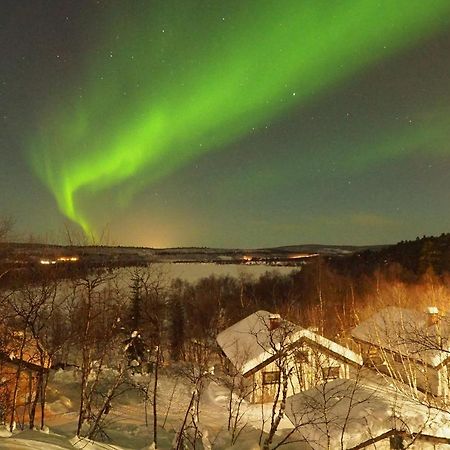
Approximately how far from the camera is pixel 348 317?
47.7 m

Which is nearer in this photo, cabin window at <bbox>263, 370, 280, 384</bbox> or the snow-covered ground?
the snow-covered ground

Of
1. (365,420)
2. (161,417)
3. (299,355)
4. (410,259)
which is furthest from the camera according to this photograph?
(410,259)

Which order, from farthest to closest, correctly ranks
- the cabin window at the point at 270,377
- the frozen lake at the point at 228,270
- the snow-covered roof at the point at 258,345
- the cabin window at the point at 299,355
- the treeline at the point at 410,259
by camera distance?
the frozen lake at the point at 228,270 < the treeline at the point at 410,259 < the cabin window at the point at 270,377 < the snow-covered roof at the point at 258,345 < the cabin window at the point at 299,355

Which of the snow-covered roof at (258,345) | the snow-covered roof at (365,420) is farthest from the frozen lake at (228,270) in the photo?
the snow-covered roof at (365,420)

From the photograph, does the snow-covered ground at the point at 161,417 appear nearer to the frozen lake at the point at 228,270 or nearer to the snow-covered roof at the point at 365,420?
the snow-covered roof at the point at 365,420

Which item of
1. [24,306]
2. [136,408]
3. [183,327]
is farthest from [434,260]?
[24,306]

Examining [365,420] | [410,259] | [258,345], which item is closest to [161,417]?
[258,345]

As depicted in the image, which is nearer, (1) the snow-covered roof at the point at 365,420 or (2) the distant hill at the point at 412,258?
(1) the snow-covered roof at the point at 365,420

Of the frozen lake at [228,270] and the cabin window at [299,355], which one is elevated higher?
the frozen lake at [228,270]

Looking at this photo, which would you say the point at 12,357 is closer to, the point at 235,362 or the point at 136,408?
the point at 136,408

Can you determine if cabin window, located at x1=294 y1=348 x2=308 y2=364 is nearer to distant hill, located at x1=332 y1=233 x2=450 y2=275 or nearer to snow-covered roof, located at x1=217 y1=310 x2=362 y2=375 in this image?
snow-covered roof, located at x1=217 y1=310 x2=362 y2=375

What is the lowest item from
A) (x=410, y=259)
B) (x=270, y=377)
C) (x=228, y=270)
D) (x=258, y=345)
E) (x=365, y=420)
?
(x=270, y=377)

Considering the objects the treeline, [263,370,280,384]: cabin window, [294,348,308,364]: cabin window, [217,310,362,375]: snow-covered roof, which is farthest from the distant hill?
[294,348,308,364]: cabin window

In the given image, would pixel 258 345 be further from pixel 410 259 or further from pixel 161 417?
pixel 410 259
